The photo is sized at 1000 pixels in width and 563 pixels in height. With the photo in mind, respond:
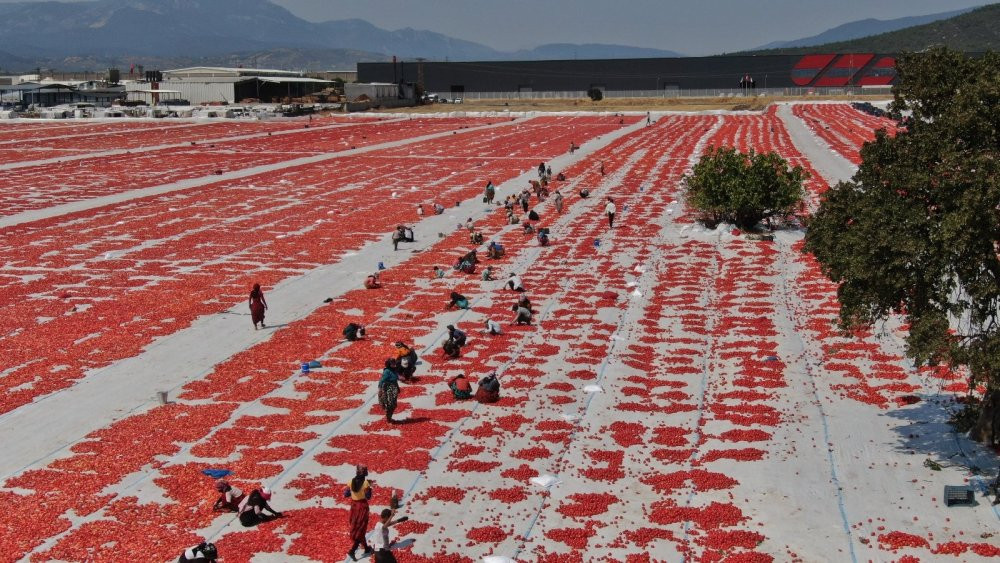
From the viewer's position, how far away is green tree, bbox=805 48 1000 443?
1877 centimetres

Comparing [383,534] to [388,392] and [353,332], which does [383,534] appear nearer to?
[388,392]

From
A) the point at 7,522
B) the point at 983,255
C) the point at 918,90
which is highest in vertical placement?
the point at 918,90

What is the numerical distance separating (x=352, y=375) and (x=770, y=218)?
32512 mm

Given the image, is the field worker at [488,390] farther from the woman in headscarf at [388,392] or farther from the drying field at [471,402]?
the woman in headscarf at [388,392]

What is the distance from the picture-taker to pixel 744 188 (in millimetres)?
49406

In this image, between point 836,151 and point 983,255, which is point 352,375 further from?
point 836,151

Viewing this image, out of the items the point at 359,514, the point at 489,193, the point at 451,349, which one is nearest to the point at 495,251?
the point at 451,349

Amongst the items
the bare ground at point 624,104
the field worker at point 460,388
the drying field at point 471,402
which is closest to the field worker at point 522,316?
the drying field at point 471,402

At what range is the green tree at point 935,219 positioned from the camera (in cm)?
1877

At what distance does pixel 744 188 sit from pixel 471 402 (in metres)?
28.1

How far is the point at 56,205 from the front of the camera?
62.7 m

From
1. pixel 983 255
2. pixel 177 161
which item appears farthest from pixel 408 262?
pixel 177 161

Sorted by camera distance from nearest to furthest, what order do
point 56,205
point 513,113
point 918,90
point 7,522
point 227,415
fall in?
1. point 7,522
2. point 918,90
3. point 227,415
4. point 56,205
5. point 513,113

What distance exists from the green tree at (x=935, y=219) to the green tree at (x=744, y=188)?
27.7 m
